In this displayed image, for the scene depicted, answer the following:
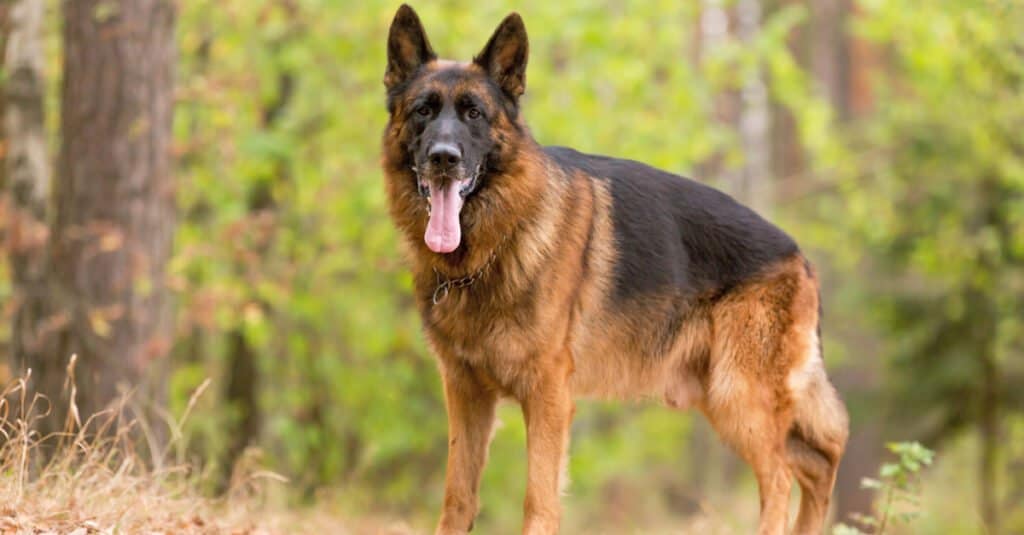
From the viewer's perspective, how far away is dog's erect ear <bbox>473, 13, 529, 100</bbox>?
532 cm

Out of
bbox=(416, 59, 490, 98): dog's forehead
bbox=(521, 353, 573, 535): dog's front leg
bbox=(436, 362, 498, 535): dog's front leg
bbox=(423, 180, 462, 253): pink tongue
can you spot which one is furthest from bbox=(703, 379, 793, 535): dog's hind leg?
bbox=(416, 59, 490, 98): dog's forehead

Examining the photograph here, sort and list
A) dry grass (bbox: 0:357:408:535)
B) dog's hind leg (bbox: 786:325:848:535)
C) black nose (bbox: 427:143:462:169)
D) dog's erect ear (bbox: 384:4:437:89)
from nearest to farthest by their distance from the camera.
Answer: dry grass (bbox: 0:357:408:535) → black nose (bbox: 427:143:462:169) → dog's erect ear (bbox: 384:4:437:89) → dog's hind leg (bbox: 786:325:848:535)

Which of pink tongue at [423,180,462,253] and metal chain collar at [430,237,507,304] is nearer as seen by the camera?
pink tongue at [423,180,462,253]

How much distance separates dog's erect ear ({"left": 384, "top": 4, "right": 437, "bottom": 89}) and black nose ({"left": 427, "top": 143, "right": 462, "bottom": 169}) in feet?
2.08

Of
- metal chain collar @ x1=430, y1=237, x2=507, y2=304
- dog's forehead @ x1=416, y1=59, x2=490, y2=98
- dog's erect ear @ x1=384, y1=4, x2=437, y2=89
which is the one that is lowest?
metal chain collar @ x1=430, y1=237, x2=507, y2=304

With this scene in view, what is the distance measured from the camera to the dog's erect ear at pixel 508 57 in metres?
5.32

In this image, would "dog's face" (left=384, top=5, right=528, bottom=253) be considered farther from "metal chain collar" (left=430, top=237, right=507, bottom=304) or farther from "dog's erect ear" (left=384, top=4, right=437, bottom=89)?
"metal chain collar" (left=430, top=237, right=507, bottom=304)

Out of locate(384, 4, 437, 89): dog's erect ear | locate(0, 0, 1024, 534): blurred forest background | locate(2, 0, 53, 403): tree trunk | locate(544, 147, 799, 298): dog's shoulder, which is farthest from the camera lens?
locate(0, 0, 1024, 534): blurred forest background

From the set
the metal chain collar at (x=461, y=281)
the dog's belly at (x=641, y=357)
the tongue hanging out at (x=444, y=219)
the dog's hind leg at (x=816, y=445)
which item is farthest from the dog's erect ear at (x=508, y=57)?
the dog's hind leg at (x=816, y=445)

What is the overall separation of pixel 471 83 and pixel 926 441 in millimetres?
12115

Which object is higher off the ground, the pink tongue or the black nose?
the black nose

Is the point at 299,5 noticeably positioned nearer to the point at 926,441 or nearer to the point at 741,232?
the point at 741,232

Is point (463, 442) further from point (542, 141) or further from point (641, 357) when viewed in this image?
point (542, 141)

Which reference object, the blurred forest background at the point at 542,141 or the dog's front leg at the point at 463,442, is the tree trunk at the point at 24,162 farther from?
the dog's front leg at the point at 463,442
